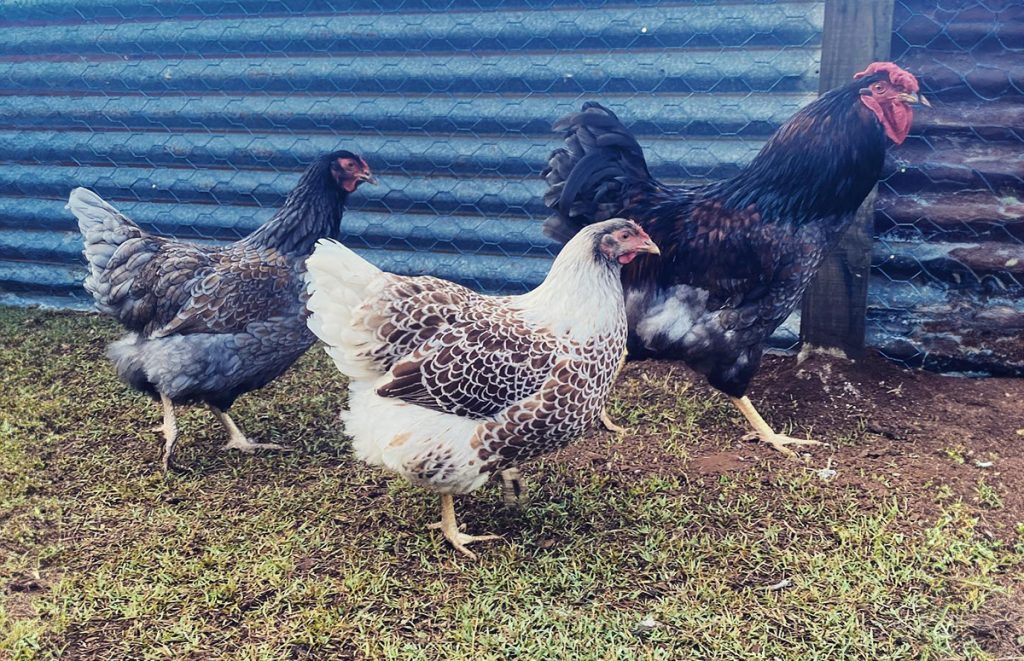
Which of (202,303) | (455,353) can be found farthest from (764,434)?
(202,303)

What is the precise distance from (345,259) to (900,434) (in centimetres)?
251

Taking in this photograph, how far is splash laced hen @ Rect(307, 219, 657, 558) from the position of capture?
266 centimetres

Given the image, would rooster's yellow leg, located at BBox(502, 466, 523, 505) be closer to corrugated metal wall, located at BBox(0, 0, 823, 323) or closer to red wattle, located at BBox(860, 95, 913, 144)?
corrugated metal wall, located at BBox(0, 0, 823, 323)

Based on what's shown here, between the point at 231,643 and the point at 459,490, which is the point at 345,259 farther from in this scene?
the point at 231,643

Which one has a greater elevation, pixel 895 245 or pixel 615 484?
pixel 895 245

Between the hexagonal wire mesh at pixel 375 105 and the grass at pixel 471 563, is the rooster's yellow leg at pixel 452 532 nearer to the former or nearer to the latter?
the grass at pixel 471 563

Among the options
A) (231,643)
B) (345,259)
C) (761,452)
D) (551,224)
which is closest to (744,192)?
(551,224)

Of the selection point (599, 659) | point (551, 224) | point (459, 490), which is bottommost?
point (599, 659)

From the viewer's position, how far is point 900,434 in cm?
353

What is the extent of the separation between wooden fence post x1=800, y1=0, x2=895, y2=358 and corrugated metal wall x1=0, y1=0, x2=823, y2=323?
135mm

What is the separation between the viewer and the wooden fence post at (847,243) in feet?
12.2

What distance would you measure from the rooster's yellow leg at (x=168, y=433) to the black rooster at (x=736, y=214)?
72.5 inches

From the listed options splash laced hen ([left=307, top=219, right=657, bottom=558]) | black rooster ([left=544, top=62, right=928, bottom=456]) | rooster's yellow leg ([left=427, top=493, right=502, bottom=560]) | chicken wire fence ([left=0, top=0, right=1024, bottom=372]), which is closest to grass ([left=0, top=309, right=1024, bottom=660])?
rooster's yellow leg ([left=427, top=493, right=502, bottom=560])

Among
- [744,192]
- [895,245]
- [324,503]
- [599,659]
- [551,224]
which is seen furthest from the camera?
[895,245]
